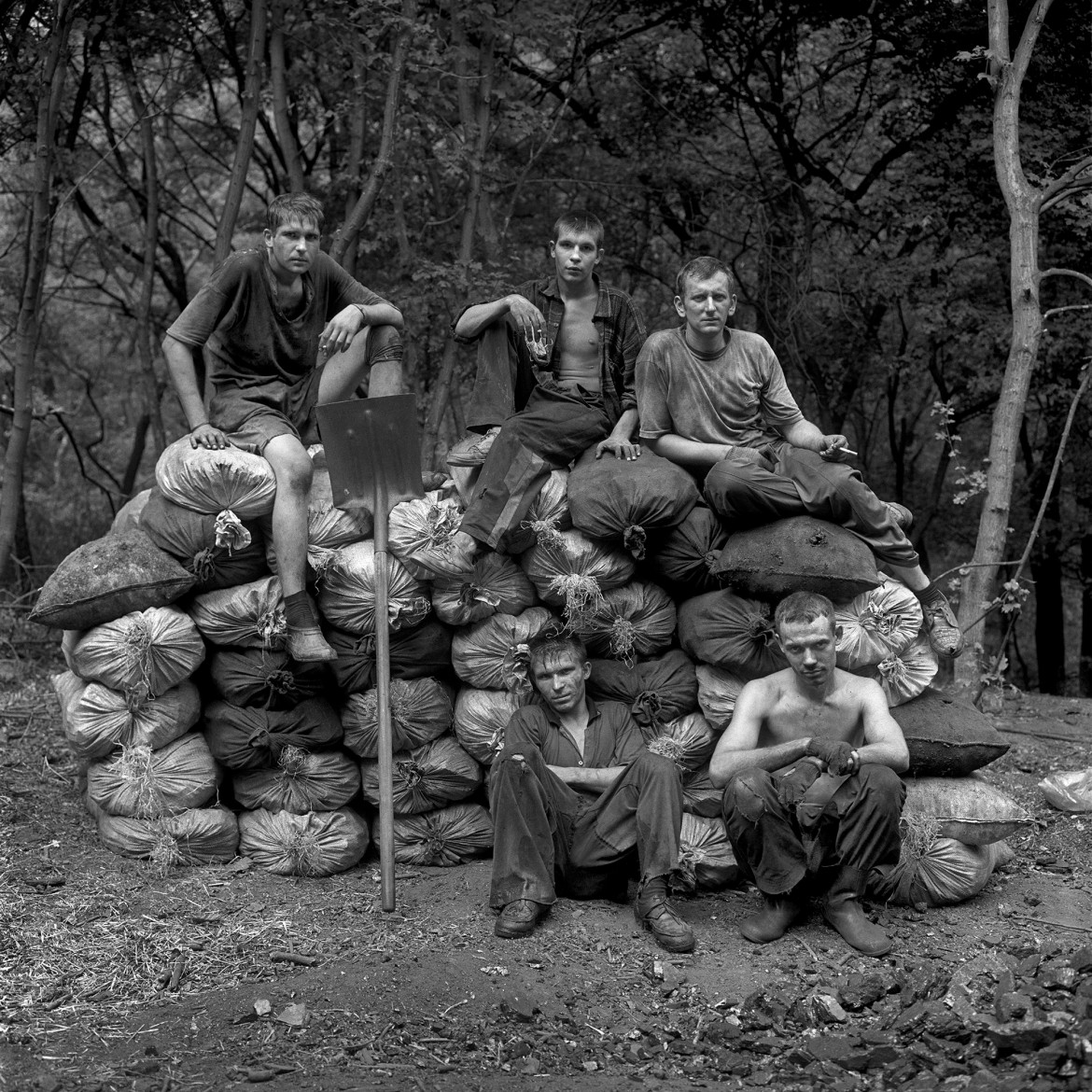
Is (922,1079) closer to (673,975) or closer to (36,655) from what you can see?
(673,975)

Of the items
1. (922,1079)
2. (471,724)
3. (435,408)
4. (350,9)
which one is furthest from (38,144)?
(922,1079)

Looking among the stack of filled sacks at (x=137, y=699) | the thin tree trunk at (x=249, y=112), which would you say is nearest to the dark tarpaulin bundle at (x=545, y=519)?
the stack of filled sacks at (x=137, y=699)

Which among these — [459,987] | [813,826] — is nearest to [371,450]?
[459,987]

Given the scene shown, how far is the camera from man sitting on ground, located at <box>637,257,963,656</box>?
477 cm

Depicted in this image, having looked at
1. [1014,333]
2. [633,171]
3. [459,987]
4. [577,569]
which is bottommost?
[459,987]

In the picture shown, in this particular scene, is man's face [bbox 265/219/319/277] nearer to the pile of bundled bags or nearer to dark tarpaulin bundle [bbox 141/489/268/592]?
the pile of bundled bags

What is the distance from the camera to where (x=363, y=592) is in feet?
16.1

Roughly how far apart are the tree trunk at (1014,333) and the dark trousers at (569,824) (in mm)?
2926

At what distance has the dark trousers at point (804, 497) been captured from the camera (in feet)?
15.4

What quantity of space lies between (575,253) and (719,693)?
1.86m

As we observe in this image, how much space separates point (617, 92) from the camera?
33.2 feet

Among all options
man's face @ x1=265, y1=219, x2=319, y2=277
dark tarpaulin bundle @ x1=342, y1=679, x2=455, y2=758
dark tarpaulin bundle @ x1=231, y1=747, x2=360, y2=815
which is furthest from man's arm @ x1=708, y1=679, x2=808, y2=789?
man's face @ x1=265, y1=219, x2=319, y2=277

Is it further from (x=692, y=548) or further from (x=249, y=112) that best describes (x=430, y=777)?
(x=249, y=112)

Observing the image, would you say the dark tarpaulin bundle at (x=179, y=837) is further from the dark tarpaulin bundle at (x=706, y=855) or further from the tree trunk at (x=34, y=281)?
the tree trunk at (x=34, y=281)
